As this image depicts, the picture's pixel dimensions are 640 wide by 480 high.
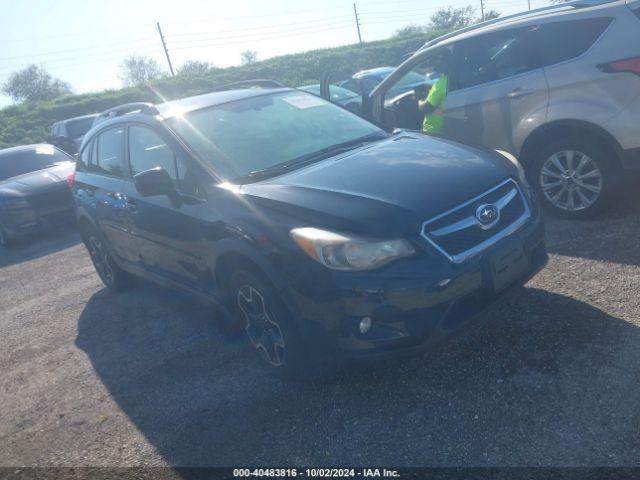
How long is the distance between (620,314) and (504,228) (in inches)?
40.3

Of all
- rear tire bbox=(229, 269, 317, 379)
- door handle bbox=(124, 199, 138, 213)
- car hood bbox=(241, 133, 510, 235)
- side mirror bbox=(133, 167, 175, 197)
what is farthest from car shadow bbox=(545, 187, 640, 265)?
door handle bbox=(124, 199, 138, 213)

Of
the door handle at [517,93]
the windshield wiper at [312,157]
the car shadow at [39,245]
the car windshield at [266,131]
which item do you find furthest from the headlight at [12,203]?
the door handle at [517,93]

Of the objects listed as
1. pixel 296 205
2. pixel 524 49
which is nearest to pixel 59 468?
pixel 296 205

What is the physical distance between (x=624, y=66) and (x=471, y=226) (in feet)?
8.36

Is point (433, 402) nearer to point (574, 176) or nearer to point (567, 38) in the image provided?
point (574, 176)

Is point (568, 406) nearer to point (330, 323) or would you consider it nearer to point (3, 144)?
point (330, 323)

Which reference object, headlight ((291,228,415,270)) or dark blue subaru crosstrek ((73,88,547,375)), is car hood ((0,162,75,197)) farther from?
headlight ((291,228,415,270))

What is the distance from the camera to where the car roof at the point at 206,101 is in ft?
14.4

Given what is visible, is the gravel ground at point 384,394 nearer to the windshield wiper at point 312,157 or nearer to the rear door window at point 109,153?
the windshield wiper at point 312,157

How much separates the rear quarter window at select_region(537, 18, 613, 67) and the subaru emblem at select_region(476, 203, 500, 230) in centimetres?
253

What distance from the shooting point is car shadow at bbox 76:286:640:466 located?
271 cm

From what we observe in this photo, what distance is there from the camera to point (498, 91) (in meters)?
5.48

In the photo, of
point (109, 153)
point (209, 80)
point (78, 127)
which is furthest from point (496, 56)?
point (209, 80)

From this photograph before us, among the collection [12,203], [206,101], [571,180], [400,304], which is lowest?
[571,180]
